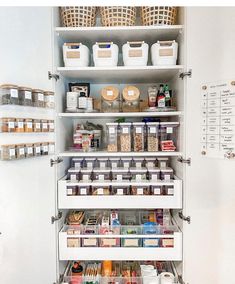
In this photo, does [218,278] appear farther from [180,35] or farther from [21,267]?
[180,35]

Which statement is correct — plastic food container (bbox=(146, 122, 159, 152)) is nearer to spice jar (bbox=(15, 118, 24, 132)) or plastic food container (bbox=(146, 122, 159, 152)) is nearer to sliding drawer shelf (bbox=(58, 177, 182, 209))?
sliding drawer shelf (bbox=(58, 177, 182, 209))

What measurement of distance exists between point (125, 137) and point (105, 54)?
58 centimetres

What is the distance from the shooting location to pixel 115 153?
1566mm

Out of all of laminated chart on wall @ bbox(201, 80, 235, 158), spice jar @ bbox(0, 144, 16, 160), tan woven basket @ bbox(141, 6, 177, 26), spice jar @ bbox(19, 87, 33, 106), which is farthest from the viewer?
tan woven basket @ bbox(141, 6, 177, 26)

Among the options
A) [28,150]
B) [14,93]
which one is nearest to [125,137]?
[28,150]

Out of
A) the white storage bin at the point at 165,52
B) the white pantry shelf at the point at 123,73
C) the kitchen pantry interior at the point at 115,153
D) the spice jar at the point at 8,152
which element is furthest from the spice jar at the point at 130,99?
the spice jar at the point at 8,152

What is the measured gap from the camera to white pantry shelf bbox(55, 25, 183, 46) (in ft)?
4.94

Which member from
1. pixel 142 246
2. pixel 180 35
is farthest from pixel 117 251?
pixel 180 35

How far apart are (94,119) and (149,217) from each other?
0.91 meters

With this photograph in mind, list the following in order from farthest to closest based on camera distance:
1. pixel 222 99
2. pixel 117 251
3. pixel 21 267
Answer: pixel 117 251 → pixel 222 99 → pixel 21 267

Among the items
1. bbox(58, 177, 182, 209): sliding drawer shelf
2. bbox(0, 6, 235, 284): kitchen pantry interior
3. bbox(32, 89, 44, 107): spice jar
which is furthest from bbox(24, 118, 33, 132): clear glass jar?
bbox(58, 177, 182, 209): sliding drawer shelf

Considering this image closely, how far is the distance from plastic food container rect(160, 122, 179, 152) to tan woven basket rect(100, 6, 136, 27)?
0.74 metres

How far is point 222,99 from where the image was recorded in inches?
53.6

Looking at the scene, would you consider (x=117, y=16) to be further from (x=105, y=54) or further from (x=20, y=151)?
(x=20, y=151)
